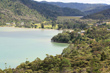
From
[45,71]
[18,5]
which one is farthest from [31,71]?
[18,5]

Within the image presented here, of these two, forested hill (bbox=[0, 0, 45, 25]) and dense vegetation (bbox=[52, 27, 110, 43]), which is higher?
forested hill (bbox=[0, 0, 45, 25])

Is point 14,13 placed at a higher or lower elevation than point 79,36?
higher

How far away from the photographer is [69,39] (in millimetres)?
54938

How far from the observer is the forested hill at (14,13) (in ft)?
393

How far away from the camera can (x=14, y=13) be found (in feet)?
427

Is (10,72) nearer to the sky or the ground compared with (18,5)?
nearer to the ground

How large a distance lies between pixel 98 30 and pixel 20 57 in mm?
28724

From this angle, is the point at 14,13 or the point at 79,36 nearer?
the point at 79,36

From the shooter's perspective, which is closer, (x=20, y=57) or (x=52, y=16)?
(x=20, y=57)

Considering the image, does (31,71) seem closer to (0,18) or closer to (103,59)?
(103,59)

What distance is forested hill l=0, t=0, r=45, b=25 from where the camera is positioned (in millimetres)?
119706

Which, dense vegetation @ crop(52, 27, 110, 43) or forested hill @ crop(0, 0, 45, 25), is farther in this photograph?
forested hill @ crop(0, 0, 45, 25)

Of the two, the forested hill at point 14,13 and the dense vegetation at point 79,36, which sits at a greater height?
the forested hill at point 14,13

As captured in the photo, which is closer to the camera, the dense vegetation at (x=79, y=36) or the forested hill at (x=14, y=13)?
the dense vegetation at (x=79, y=36)
